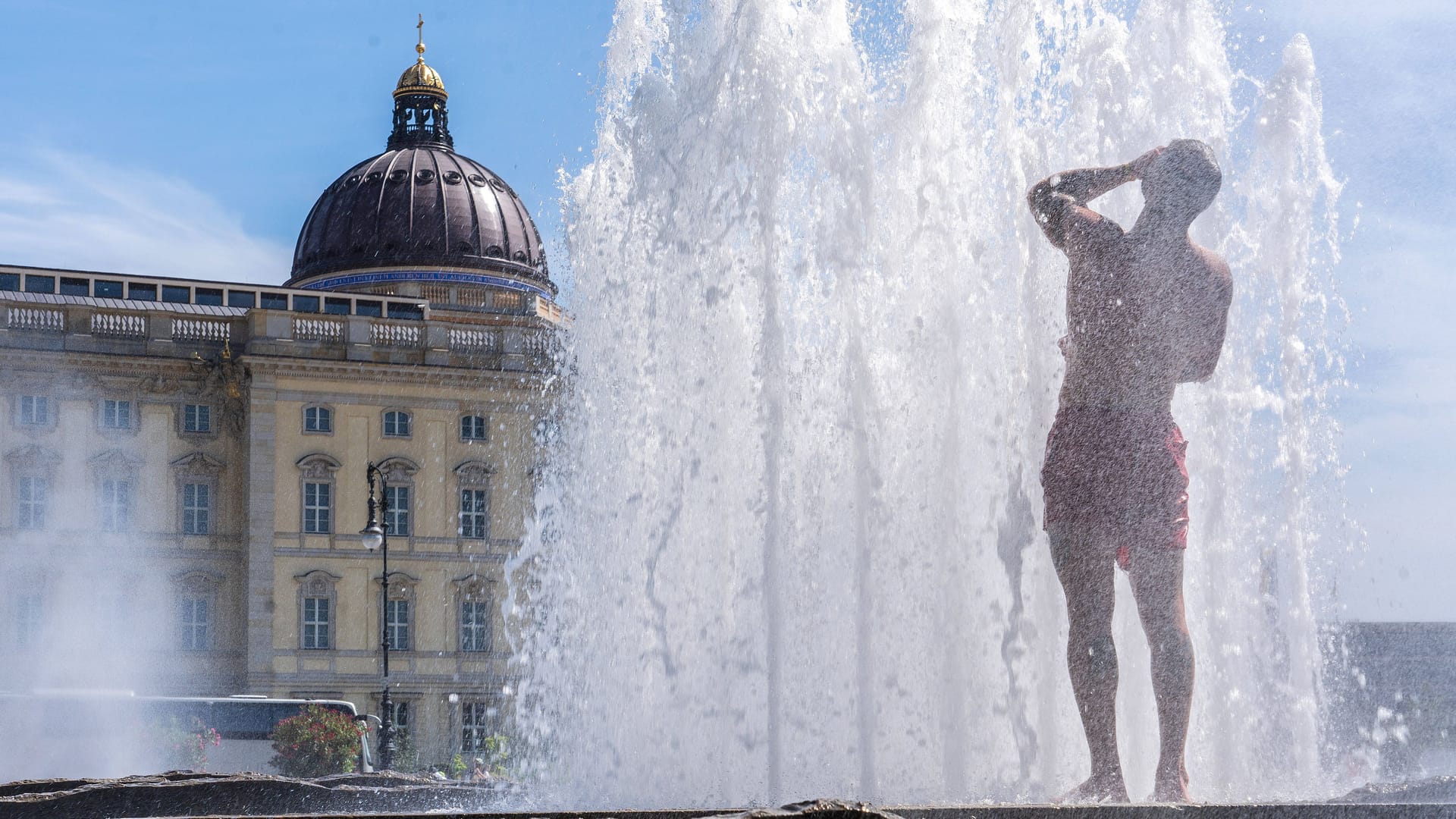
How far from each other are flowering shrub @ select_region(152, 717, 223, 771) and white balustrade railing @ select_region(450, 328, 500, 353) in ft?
59.1

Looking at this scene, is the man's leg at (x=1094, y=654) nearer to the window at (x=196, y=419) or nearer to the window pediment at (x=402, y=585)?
the window pediment at (x=402, y=585)

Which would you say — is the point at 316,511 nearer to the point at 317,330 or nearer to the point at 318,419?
the point at 318,419

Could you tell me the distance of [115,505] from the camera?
4809 centimetres

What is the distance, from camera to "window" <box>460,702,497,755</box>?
4900 centimetres

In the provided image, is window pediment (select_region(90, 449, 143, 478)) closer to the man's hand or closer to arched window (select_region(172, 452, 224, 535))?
arched window (select_region(172, 452, 224, 535))

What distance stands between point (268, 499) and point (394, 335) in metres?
5.41

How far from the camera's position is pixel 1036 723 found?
392 inches

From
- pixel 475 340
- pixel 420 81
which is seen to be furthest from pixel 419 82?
pixel 475 340

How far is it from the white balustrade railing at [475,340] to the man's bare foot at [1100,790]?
4358 cm

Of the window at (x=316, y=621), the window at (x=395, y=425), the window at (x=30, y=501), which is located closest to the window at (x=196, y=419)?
the window at (x=30, y=501)

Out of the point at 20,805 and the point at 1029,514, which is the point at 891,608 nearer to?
the point at 1029,514

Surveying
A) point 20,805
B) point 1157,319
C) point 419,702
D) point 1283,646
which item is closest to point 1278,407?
point 1283,646

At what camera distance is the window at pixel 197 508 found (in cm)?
4900

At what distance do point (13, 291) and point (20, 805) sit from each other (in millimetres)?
48530
